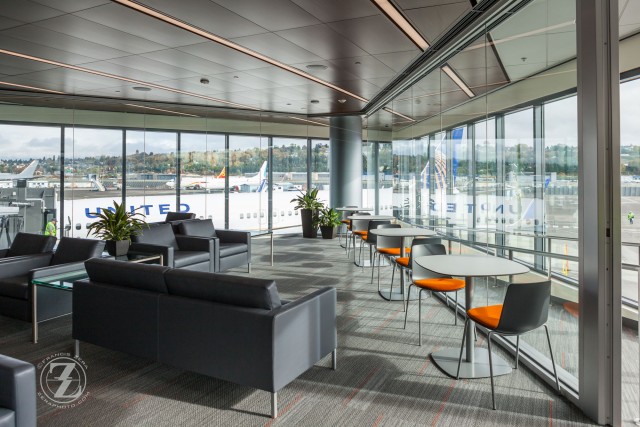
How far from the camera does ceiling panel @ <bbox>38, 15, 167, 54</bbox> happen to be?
175 inches

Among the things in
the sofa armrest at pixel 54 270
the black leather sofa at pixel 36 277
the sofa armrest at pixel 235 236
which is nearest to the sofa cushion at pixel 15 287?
the black leather sofa at pixel 36 277

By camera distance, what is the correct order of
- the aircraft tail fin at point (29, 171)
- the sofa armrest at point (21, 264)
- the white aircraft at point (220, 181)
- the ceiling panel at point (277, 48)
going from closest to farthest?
the sofa armrest at point (21, 264) < the ceiling panel at point (277, 48) < the aircraft tail fin at point (29, 171) < the white aircraft at point (220, 181)

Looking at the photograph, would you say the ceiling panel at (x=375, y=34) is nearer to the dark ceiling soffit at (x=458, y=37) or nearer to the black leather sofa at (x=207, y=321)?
the dark ceiling soffit at (x=458, y=37)

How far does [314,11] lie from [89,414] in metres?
3.76

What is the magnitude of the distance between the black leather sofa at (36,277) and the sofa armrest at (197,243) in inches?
64.7

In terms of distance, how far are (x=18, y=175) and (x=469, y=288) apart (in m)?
9.21

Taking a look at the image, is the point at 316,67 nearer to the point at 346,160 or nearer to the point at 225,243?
the point at 225,243

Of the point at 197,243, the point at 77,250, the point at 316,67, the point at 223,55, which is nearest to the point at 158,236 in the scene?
the point at 197,243

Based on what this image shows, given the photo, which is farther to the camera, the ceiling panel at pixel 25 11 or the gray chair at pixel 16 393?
the ceiling panel at pixel 25 11

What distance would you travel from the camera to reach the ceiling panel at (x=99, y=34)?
4.43 meters

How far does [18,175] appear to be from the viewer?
8.79m

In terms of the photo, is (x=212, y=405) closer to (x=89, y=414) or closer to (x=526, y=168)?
(x=89, y=414)

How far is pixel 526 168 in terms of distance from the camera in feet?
11.6

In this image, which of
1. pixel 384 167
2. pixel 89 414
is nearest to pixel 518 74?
pixel 89 414
